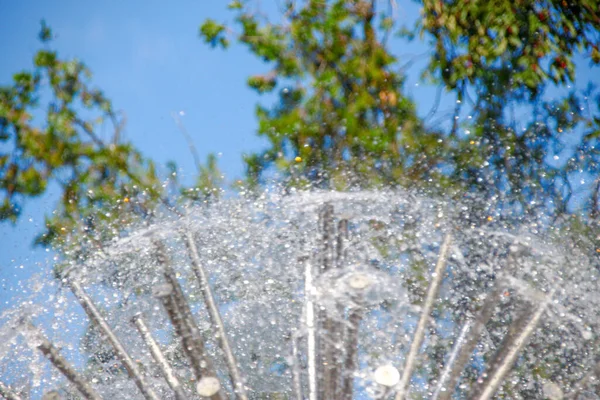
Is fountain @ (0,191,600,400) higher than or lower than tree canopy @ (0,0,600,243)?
lower

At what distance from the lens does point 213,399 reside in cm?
269

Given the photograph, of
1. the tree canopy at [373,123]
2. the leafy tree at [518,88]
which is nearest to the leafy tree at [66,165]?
the tree canopy at [373,123]

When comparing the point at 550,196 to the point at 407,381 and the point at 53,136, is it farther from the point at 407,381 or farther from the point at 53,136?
the point at 53,136

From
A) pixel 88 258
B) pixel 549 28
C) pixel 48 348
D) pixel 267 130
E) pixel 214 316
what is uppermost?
pixel 549 28

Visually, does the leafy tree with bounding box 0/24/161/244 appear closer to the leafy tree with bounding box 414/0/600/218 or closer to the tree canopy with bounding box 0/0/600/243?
the tree canopy with bounding box 0/0/600/243

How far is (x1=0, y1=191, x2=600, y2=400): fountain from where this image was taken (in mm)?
2959

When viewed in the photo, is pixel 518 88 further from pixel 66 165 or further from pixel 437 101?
pixel 66 165

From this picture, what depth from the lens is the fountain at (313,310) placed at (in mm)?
2959

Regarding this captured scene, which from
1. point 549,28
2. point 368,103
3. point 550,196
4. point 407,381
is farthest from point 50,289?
point 549,28

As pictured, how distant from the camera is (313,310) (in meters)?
3.23

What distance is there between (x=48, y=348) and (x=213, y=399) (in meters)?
0.77

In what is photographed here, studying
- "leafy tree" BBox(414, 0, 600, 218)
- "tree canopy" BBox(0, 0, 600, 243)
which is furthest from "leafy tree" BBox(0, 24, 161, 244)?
"leafy tree" BBox(414, 0, 600, 218)

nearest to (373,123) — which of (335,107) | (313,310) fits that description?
(335,107)

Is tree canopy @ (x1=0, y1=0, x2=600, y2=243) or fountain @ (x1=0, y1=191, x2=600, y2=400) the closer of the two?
fountain @ (x1=0, y1=191, x2=600, y2=400)
